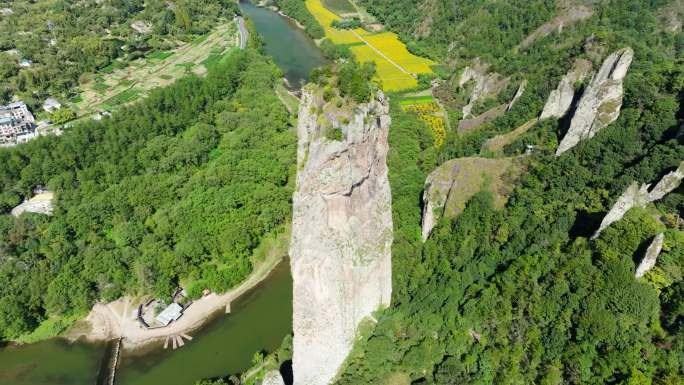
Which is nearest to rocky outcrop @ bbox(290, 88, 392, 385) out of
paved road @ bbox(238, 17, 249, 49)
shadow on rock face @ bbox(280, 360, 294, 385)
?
shadow on rock face @ bbox(280, 360, 294, 385)

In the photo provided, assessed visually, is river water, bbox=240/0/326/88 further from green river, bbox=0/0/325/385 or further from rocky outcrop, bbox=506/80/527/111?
green river, bbox=0/0/325/385

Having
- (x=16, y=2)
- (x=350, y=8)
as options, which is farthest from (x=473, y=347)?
(x=16, y=2)

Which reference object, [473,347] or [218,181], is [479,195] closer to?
[473,347]

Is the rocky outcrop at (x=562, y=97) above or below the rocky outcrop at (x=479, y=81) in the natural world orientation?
above

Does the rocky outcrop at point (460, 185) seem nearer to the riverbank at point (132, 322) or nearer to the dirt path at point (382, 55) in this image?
the riverbank at point (132, 322)

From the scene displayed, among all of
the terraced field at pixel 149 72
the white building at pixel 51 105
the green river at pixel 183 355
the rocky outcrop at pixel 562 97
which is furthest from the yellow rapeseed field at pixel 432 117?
the white building at pixel 51 105
